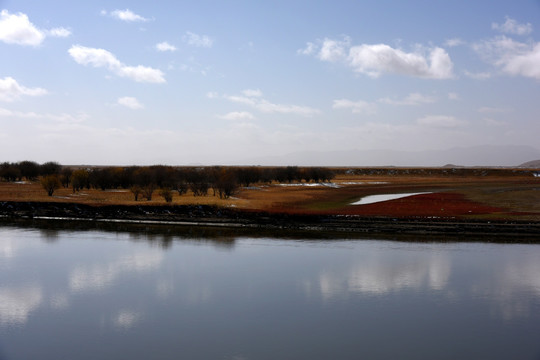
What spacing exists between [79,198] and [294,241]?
26.8 metres

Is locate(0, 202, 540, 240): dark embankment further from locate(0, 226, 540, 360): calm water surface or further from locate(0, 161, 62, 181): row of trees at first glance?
locate(0, 161, 62, 181): row of trees

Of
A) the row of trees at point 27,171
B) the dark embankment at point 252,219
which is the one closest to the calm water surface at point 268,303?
the dark embankment at point 252,219

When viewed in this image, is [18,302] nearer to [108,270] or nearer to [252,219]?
[108,270]

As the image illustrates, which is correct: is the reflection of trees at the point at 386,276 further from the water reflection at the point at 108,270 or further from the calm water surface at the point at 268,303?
the water reflection at the point at 108,270

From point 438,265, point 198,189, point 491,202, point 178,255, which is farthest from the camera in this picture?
point 198,189

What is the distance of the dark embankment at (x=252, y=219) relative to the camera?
29484 mm

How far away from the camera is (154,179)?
54.9 m

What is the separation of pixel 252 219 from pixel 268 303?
1878 cm

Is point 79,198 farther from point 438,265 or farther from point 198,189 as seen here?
point 438,265

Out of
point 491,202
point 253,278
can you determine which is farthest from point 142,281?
point 491,202

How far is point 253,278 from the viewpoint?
1759 cm

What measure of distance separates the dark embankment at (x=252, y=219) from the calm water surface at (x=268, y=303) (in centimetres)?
606

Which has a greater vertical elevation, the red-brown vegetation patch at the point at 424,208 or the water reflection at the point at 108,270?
the red-brown vegetation patch at the point at 424,208

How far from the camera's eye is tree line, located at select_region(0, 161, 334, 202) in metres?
45.9
